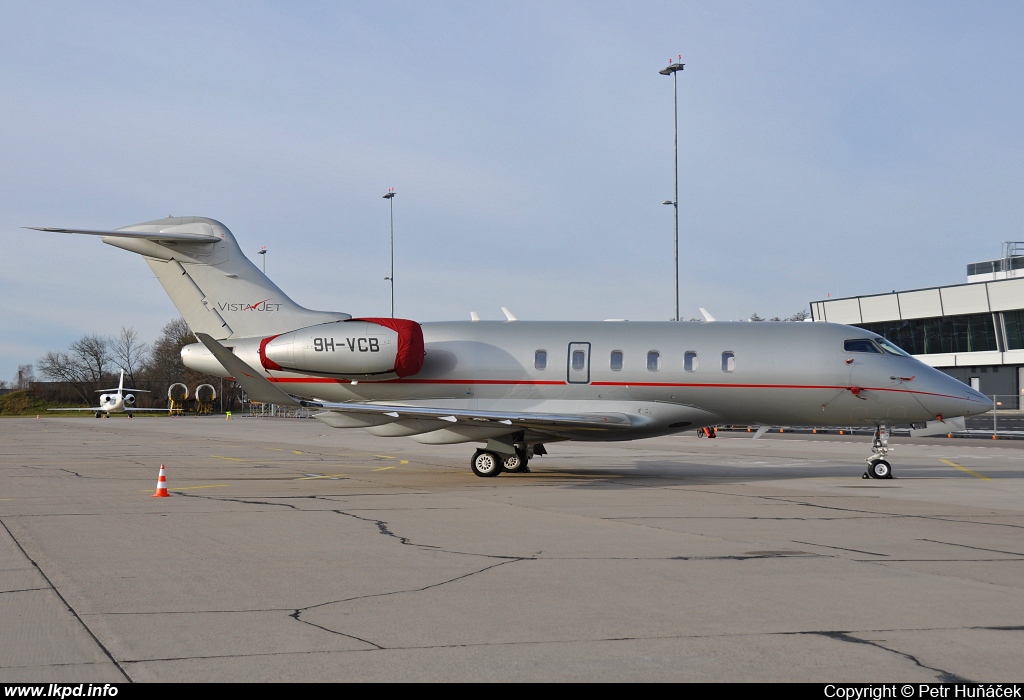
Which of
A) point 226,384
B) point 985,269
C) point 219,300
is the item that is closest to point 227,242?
point 219,300

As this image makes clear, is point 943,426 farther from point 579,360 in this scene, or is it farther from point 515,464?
point 515,464

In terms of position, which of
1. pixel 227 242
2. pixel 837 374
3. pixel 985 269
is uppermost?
pixel 985 269

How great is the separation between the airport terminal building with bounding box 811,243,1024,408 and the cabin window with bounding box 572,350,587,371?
187 ft

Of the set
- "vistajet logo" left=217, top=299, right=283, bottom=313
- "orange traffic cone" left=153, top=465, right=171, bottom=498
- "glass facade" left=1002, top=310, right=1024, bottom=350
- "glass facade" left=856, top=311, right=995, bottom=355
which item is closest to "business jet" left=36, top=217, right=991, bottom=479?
"vistajet logo" left=217, top=299, right=283, bottom=313

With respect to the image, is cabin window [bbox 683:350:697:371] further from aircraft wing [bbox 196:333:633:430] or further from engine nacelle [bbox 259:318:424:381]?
engine nacelle [bbox 259:318:424:381]

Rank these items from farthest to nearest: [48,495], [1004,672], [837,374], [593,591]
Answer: [837,374] < [48,495] < [593,591] < [1004,672]

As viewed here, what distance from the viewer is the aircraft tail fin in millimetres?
20844

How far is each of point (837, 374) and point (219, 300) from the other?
14.0 m

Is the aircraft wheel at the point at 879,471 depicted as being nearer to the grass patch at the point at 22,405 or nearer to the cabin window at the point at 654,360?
the cabin window at the point at 654,360

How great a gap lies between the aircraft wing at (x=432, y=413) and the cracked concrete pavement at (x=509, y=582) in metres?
1.29

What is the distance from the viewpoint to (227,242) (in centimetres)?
2117

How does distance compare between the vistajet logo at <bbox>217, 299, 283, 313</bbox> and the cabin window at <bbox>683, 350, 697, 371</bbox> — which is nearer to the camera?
the cabin window at <bbox>683, 350, 697, 371</bbox>

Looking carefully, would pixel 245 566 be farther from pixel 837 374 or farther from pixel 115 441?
pixel 115 441

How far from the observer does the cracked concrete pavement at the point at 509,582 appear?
5504mm
